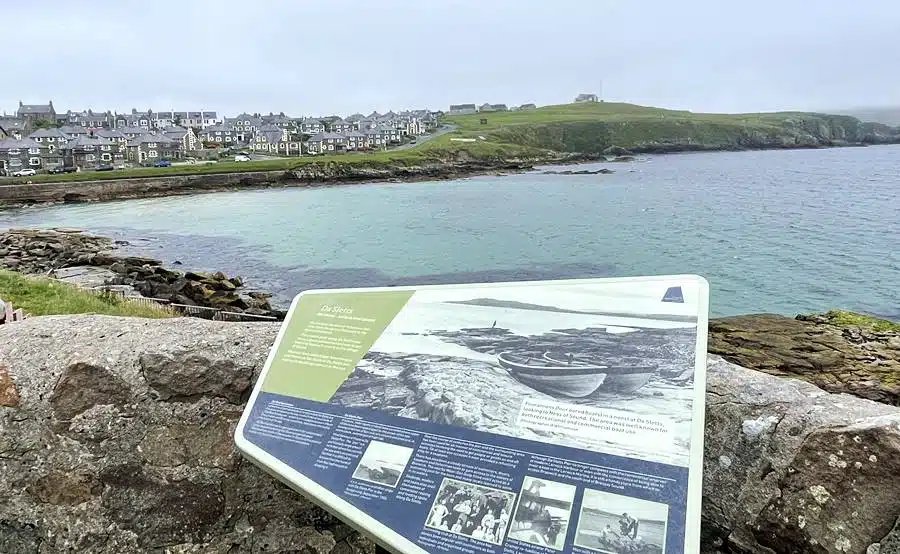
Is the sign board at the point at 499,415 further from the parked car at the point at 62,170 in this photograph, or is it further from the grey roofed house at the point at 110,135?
the grey roofed house at the point at 110,135

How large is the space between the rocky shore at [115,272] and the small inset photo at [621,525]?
1355 centimetres

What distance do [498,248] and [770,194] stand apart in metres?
33.0

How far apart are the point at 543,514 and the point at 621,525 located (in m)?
0.27

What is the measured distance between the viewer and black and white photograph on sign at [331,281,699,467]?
2.53 metres

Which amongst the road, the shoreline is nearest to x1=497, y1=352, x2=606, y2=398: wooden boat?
the shoreline

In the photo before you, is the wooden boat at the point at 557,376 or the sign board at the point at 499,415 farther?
the wooden boat at the point at 557,376

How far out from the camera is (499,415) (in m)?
2.71

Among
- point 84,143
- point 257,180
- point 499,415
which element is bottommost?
point 257,180

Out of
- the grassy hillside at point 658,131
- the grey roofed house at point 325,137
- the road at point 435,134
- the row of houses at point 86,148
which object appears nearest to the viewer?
the row of houses at point 86,148

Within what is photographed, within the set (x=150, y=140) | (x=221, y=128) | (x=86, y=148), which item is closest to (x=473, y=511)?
(x=86, y=148)

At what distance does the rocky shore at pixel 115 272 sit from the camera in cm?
1970

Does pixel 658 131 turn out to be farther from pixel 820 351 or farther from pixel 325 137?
pixel 820 351

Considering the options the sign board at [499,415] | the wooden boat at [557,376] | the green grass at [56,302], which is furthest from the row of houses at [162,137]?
the wooden boat at [557,376]

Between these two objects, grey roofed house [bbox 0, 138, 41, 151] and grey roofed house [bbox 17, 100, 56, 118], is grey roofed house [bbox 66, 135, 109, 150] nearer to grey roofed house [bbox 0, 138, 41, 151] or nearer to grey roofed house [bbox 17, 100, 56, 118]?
grey roofed house [bbox 0, 138, 41, 151]
